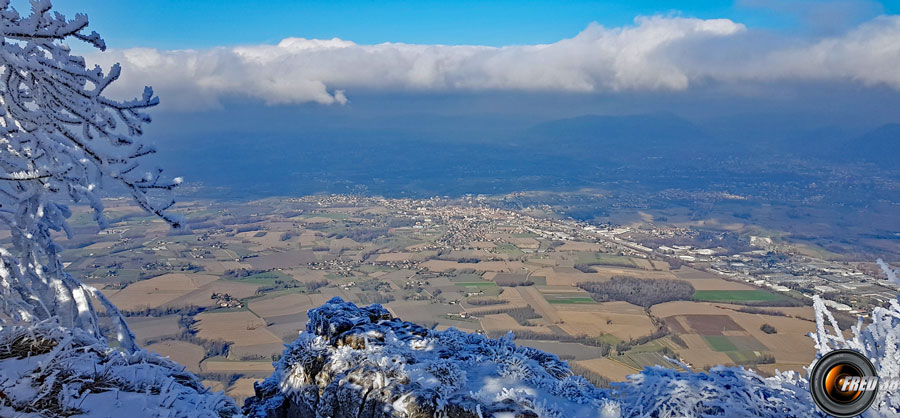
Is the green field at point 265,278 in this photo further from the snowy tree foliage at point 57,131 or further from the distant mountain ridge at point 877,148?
the distant mountain ridge at point 877,148

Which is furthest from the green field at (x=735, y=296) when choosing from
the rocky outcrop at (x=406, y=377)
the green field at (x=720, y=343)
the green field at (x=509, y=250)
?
the rocky outcrop at (x=406, y=377)

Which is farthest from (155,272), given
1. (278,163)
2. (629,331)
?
(278,163)

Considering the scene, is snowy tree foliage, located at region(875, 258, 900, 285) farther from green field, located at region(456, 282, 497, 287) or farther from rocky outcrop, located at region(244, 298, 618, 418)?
green field, located at region(456, 282, 497, 287)

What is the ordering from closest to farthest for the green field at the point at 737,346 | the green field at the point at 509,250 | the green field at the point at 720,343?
the green field at the point at 737,346
the green field at the point at 720,343
the green field at the point at 509,250

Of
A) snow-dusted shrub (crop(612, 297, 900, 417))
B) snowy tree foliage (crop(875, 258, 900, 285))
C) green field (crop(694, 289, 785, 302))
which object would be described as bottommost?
green field (crop(694, 289, 785, 302))

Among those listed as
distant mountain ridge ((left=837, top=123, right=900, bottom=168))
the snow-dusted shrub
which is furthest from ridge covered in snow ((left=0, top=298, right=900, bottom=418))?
distant mountain ridge ((left=837, top=123, right=900, bottom=168))

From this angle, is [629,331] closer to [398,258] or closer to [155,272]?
[398,258]

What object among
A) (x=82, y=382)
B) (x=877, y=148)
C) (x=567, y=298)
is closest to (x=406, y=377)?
(x=82, y=382)
